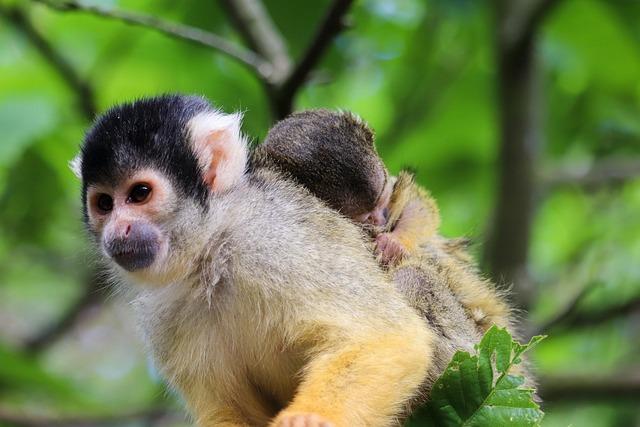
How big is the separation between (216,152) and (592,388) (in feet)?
8.78

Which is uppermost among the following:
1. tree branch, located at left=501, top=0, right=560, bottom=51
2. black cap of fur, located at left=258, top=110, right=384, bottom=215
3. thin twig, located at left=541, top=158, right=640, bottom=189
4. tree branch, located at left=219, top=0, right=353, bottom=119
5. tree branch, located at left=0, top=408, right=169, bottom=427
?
tree branch, located at left=501, top=0, right=560, bottom=51

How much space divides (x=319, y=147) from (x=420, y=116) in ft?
8.64

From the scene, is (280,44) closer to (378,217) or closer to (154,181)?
(378,217)

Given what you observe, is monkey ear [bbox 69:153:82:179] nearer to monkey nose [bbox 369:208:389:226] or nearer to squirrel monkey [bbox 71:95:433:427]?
squirrel monkey [bbox 71:95:433:427]

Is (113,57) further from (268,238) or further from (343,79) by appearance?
(268,238)

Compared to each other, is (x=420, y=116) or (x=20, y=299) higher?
(x=420, y=116)

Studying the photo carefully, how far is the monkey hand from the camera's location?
315 cm

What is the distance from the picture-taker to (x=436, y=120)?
18.5ft

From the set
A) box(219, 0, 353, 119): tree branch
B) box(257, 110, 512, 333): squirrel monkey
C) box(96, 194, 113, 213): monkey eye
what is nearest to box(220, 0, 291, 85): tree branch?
box(219, 0, 353, 119): tree branch

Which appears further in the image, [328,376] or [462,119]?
[462,119]

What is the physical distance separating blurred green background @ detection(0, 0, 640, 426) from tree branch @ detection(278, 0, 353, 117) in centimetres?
34

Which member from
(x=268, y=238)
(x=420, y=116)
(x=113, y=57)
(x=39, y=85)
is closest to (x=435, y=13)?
(x=420, y=116)

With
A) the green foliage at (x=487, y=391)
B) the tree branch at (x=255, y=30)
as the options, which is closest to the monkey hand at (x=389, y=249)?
the green foliage at (x=487, y=391)

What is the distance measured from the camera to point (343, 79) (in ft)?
19.8
